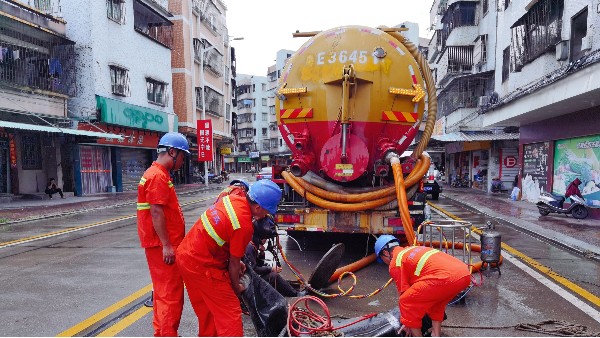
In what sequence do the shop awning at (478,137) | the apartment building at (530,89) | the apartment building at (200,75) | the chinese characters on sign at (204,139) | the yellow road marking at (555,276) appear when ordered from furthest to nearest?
1. the apartment building at (200,75)
2. the chinese characters on sign at (204,139)
3. the shop awning at (478,137)
4. the apartment building at (530,89)
5. the yellow road marking at (555,276)

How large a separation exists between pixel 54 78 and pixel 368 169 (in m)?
16.0

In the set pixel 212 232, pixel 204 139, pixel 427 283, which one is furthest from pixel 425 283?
pixel 204 139

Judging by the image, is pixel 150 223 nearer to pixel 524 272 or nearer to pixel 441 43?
pixel 524 272

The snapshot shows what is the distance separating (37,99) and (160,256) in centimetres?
1575

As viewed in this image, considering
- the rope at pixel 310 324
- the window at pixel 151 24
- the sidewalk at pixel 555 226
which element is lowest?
the sidewalk at pixel 555 226

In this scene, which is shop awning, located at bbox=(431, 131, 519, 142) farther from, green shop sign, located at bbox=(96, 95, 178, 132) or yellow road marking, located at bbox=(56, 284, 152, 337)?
yellow road marking, located at bbox=(56, 284, 152, 337)

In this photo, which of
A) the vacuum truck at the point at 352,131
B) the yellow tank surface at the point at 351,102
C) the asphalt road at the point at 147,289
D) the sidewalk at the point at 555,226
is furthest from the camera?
the sidewalk at the point at 555,226

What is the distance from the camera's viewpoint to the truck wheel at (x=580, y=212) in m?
11.1

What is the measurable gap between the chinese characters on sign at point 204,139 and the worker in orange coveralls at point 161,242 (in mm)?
23826

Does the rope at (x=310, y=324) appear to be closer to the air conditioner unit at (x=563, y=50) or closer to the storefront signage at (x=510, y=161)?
the air conditioner unit at (x=563, y=50)

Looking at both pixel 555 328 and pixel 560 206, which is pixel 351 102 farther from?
pixel 560 206

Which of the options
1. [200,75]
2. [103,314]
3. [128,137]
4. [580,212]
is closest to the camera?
[103,314]

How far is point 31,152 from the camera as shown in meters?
17.3

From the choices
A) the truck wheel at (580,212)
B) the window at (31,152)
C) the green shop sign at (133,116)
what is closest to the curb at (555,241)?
the truck wheel at (580,212)
